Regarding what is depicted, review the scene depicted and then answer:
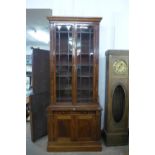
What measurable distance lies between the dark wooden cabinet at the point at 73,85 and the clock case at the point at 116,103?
0.95 ft

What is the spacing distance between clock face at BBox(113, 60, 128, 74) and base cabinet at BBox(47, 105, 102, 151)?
826mm

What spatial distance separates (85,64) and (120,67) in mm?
641

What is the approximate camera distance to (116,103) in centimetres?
393

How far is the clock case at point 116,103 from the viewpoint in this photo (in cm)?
370

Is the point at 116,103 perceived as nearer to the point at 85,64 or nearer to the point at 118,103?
the point at 118,103

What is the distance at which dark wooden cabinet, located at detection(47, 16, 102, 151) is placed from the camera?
3.54m

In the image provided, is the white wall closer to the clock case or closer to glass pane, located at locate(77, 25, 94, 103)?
the clock case

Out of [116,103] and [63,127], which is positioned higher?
[116,103]

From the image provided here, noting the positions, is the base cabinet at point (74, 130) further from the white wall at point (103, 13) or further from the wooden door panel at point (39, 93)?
the white wall at point (103, 13)

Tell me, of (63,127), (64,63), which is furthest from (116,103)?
(64,63)
